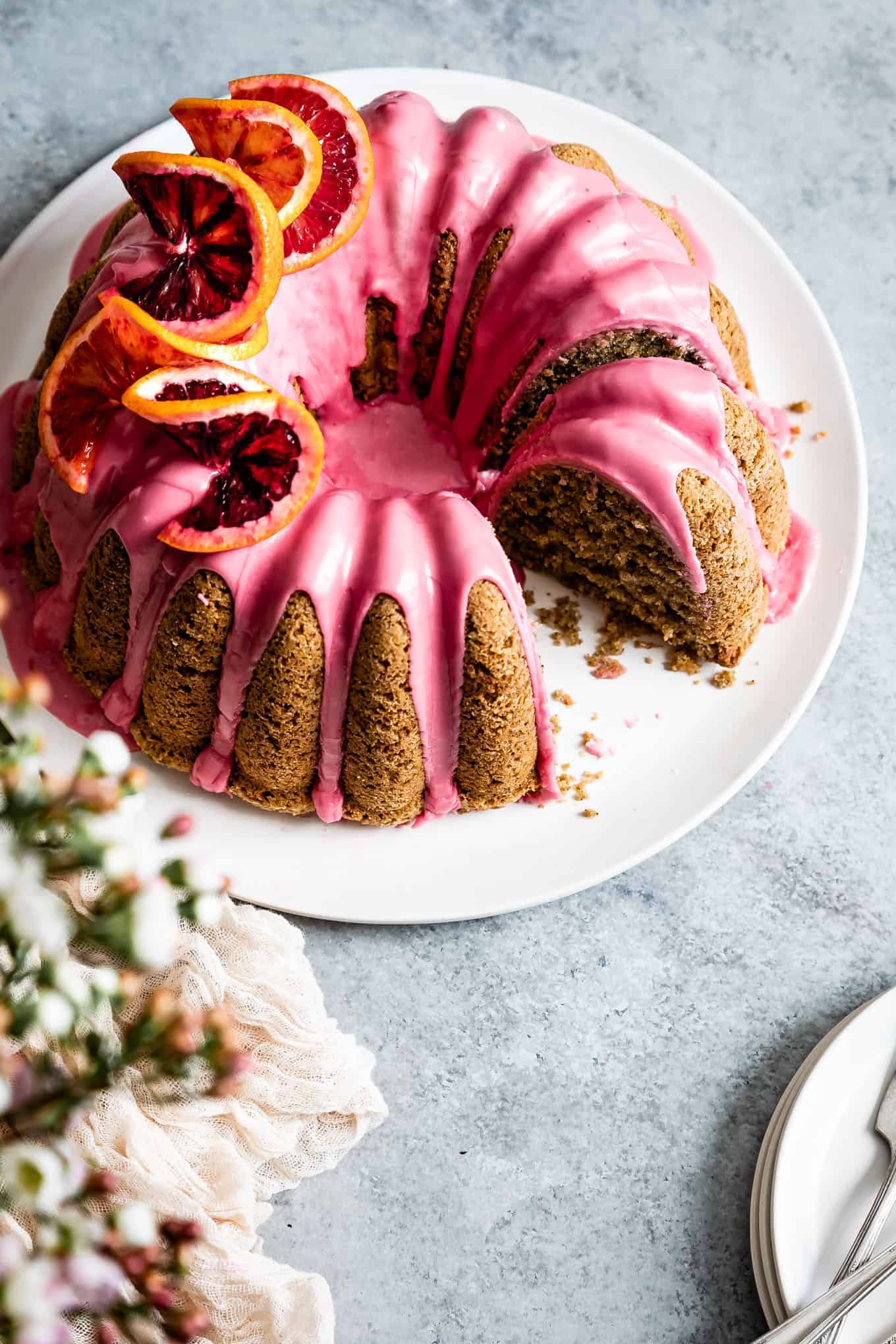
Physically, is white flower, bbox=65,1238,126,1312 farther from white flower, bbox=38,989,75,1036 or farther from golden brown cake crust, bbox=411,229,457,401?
golden brown cake crust, bbox=411,229,457,401

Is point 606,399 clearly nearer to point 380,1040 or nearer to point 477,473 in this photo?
point 477,473

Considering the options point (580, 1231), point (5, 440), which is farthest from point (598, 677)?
point (5, 440)

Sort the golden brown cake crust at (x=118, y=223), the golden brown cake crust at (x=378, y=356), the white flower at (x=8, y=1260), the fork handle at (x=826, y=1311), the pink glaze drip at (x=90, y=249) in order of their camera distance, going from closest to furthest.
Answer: the white flower at (x=8, y=1260)
the fork handle at (x=826, y=1311)
the golden brown cake crust at (x=118, y=223)
the golden brown cake crust at (x=378, y=356)
the pink glaze drip at (x=90, y=249)

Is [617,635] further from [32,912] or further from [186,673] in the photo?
[32,912]

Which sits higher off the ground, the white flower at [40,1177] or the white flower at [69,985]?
the white flower at [69,985]

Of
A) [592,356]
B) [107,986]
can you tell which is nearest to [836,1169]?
[592,356]

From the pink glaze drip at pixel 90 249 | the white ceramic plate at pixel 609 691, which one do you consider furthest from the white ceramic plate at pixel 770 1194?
the pink glaze drip at pixel 90 249

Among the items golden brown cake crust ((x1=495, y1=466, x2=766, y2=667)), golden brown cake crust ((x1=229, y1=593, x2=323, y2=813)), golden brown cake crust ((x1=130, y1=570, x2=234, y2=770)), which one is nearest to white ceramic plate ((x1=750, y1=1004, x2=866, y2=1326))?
golden brown cake crust ((x1=495, y1=466, x2=766, y2=667))

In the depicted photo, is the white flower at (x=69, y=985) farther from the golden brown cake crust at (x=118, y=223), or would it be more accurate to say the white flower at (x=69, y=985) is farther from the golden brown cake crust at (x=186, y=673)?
the golden brown cake crust at (x=118, y=223)
